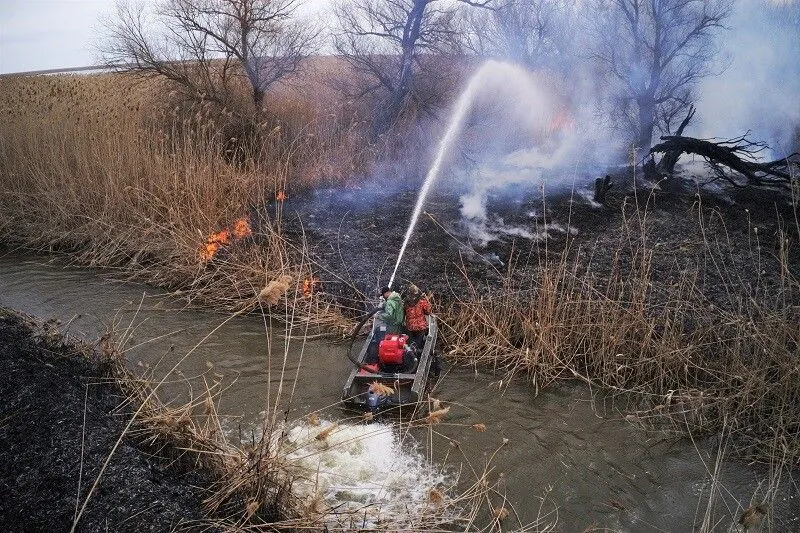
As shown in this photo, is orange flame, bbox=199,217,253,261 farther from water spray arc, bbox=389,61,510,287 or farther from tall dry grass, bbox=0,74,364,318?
water spray arc, bbox=389,61,510,287

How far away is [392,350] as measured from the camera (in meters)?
5.52

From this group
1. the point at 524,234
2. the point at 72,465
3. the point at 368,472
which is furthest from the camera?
the point at 524,234

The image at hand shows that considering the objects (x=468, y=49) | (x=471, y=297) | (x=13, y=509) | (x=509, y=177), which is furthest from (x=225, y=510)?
(x=468, y=49)

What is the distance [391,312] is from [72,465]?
10.4 ft

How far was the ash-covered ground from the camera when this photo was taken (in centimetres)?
755

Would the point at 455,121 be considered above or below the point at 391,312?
above

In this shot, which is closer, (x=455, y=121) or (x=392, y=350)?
(x=392, y=350)

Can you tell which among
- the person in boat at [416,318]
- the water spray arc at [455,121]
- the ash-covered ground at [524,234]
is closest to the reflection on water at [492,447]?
the person in boat at [416,318]

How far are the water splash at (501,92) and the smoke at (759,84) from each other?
429 cm

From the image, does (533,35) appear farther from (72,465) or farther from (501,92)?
(72,465)

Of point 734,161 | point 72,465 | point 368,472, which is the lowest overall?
point 368,472

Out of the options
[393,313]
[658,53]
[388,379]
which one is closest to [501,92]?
[658,53]

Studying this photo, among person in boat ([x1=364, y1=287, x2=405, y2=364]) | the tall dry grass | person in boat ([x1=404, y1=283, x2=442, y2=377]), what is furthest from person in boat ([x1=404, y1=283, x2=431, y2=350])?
the tall dry grass

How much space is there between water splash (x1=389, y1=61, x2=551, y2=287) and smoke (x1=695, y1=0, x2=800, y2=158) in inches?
169
